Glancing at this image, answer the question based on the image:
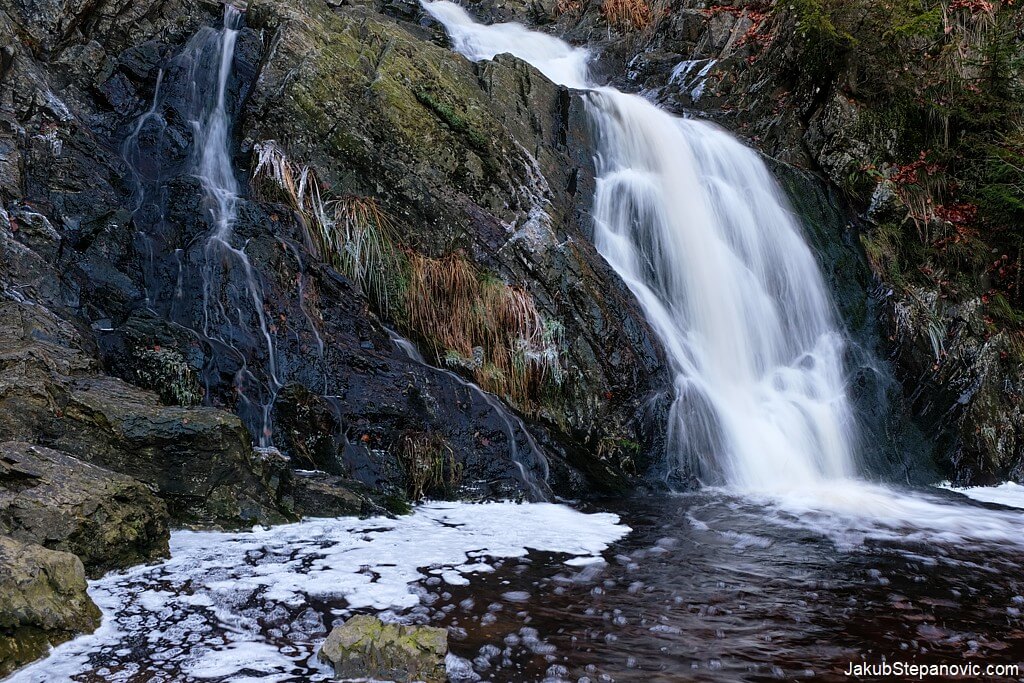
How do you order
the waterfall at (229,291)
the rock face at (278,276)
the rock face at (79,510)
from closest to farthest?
the rock face at (79,510), the rock face at (278,276), the waterfall at (229,291)

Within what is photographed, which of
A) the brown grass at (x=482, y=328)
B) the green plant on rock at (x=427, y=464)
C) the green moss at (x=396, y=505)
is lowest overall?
the green moss at (x=396, y=505)

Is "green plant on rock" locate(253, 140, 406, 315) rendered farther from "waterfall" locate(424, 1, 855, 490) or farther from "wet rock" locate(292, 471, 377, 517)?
"waterfall" locate(424, 1, 855, 490)

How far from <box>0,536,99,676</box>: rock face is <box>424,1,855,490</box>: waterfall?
18.3 feet

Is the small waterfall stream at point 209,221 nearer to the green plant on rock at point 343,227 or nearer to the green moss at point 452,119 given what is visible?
the green plant on rock at point 343,227

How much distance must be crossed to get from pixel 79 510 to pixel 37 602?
87 centimetres

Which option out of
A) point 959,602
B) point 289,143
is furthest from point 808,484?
point 289,143

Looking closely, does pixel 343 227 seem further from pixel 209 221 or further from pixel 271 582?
pixel 271 582

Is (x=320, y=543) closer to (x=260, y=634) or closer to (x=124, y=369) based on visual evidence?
(x=260, y=634)

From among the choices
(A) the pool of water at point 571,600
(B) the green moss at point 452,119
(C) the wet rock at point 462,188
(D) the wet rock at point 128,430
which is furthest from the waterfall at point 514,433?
(B) the green moss at point 452,119

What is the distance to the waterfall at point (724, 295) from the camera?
24.9 feet

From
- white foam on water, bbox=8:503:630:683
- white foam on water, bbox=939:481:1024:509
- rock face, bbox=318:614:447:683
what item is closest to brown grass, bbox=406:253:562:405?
white foam on water, bbox=8:503:630:683

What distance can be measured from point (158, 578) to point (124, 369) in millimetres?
2459

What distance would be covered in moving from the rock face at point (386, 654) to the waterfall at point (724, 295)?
4774 mm

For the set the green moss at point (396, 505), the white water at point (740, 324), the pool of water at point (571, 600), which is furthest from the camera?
the white water at point (740, 324)
